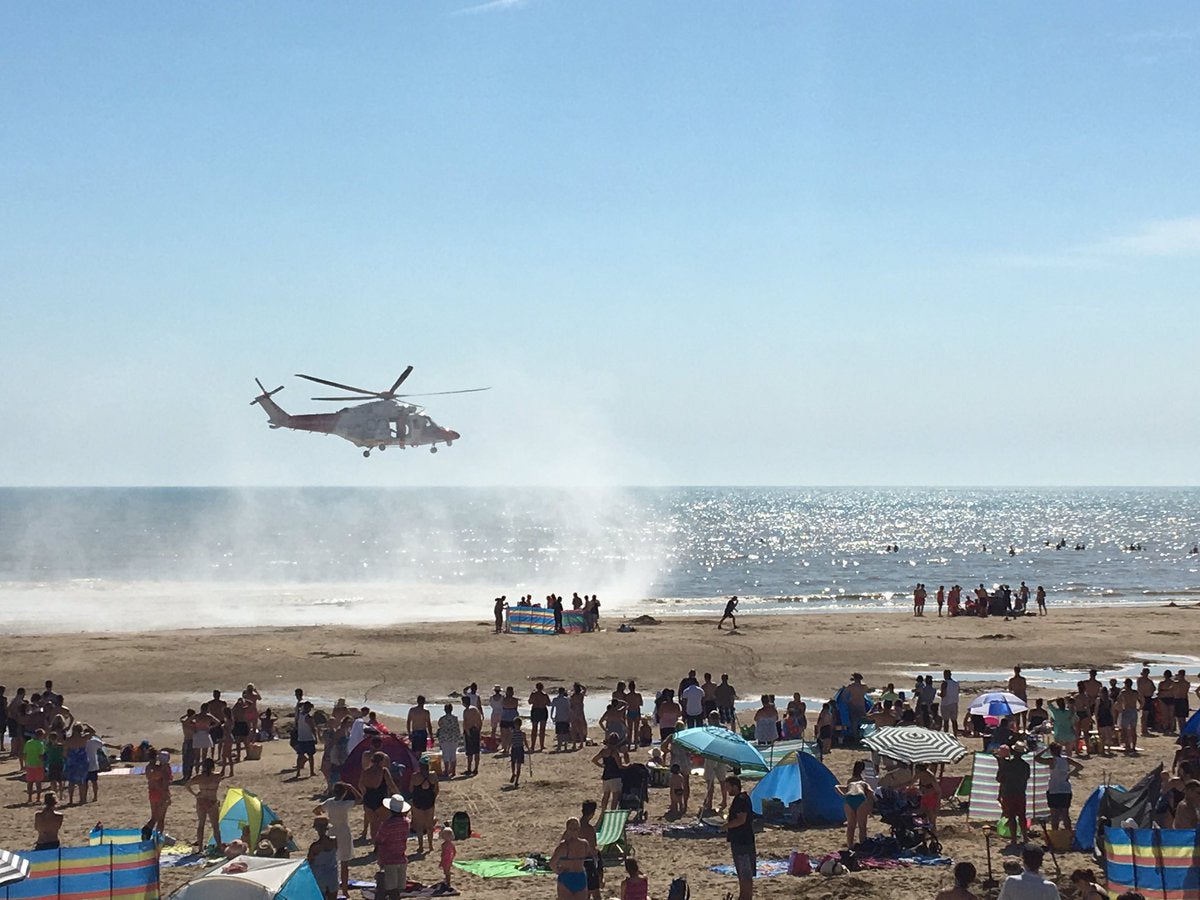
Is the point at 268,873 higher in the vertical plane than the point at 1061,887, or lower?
higher

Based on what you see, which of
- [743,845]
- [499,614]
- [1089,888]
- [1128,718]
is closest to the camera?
[1089,888]

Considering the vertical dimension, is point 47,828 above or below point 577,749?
above

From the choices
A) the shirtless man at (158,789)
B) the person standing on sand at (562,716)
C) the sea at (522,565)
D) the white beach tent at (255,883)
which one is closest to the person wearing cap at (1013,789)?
the white beach tent at (255,883)

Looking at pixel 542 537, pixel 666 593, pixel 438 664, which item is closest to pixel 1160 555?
pixel 666 593

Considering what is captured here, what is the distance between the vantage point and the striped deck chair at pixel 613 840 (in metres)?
14.0

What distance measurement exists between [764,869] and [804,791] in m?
2.31

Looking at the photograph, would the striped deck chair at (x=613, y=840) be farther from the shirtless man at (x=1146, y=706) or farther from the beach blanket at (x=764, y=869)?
the shirtless man at (x=1146, y=706)

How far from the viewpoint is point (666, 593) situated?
68250 mm

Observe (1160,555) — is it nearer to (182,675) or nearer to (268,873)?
(182,675)

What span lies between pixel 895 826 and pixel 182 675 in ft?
72.1

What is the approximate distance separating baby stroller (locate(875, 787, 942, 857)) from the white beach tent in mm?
7097

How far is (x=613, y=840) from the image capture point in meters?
14.1

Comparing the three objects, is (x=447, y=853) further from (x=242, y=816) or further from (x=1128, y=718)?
(x=1128, y=718)

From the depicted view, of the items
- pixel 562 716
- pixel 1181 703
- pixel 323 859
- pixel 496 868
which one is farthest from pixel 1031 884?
pixel 1181 703
